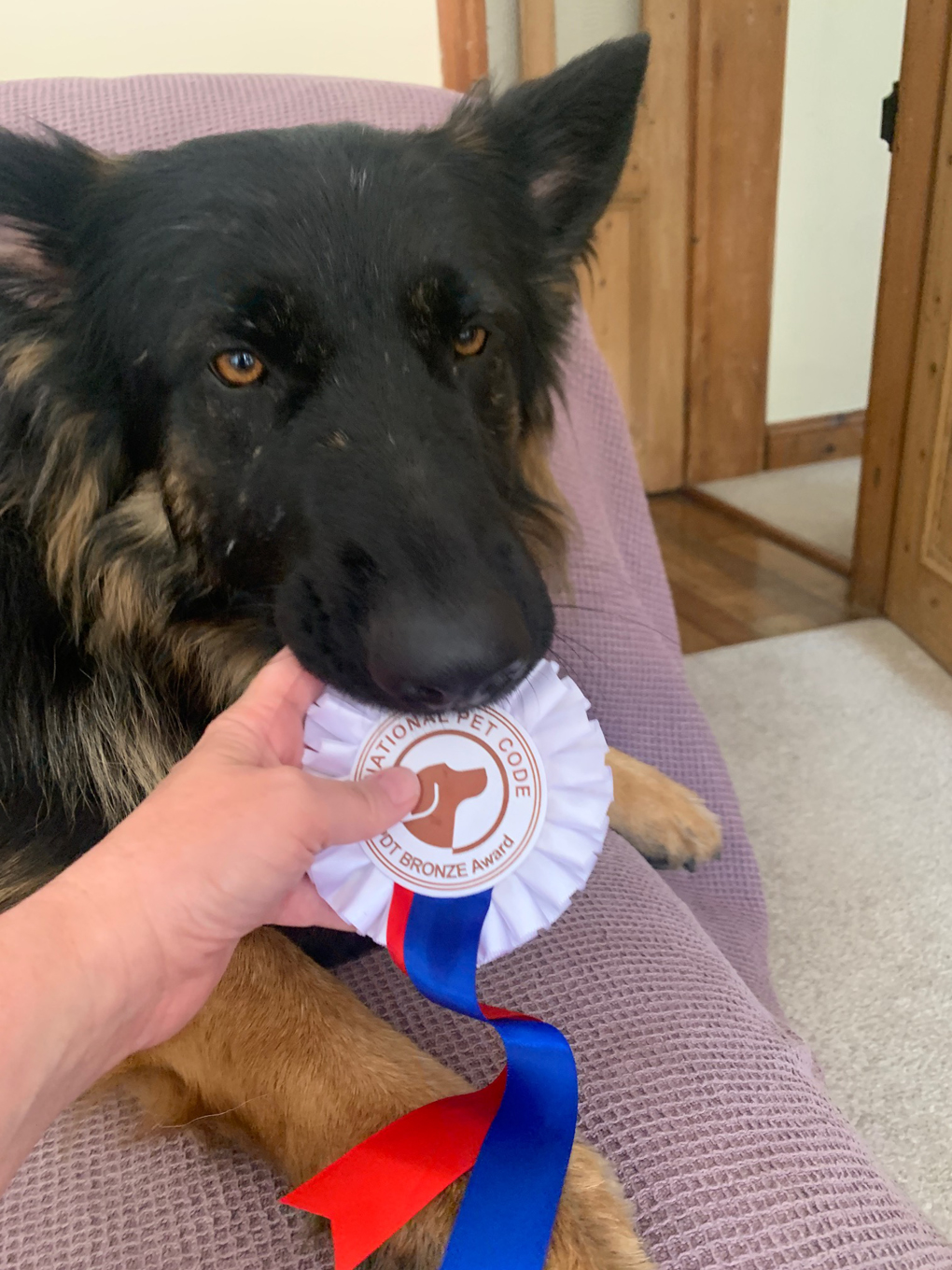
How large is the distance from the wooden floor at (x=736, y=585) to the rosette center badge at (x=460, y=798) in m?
2.40

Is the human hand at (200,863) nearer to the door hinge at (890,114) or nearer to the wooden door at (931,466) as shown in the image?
the wooden door at (931,466)

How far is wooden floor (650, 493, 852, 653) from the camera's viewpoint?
10.8 feet

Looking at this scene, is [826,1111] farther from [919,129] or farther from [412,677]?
[919,129]

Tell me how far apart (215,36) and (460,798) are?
99.8 inches

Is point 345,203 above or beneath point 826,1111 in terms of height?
above

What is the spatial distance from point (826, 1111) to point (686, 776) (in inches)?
35.1

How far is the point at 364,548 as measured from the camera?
2.97ft

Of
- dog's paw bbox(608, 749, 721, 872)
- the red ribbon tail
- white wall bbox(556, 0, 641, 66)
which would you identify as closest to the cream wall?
white wall bbox(556, 0, 641, 66)

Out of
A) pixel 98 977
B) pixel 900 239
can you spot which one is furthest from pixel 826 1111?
pixel 900 239

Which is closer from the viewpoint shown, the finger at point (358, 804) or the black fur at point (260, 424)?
the finger at point (358, 804)

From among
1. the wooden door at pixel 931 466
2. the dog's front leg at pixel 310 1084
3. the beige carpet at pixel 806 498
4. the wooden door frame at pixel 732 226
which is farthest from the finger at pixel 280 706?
the wooden door frame at pixel 732 226

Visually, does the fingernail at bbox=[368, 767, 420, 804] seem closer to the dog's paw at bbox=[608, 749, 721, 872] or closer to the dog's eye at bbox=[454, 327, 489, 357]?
the dog's eye at bbox=[454, 327, 489, 357]

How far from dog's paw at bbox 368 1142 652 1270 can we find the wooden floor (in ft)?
8.34

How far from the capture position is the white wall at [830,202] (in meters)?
4.14
